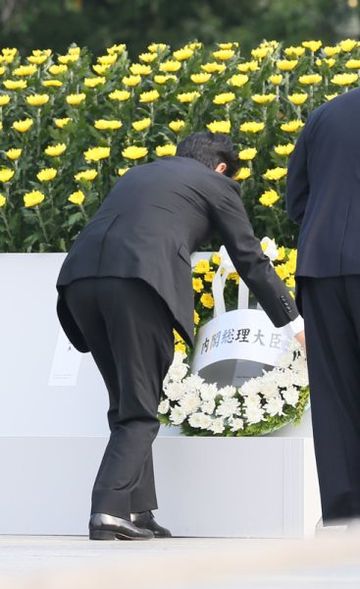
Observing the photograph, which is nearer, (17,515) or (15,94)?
(17,515)

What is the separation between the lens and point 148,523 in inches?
218

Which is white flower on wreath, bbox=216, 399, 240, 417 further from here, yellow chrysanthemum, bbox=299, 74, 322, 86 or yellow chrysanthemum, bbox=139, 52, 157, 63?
yellow chrysanthemum, bbox=139, 52, 157, 63

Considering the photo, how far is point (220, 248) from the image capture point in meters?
6.58

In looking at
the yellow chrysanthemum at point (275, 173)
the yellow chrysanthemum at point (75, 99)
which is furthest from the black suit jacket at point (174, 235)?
the yellow chrysanthemum at point (75, 99)

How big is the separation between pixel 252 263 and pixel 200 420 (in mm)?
676

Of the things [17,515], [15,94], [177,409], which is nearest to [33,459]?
[17,515]

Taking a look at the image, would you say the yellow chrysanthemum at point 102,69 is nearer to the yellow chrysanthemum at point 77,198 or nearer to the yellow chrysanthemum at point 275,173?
the yellow chrysanthemum at point 77,198

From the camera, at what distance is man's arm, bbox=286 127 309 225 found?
195 inches

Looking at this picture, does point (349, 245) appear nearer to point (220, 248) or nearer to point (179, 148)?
point (179, 148)

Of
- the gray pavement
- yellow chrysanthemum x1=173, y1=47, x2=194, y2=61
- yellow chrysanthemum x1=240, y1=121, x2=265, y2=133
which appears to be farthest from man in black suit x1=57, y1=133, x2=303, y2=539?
the gray pavement

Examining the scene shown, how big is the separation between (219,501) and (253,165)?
1.87 m

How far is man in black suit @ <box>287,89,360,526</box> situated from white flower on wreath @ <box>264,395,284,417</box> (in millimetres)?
929

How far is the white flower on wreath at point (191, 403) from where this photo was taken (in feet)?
19.2

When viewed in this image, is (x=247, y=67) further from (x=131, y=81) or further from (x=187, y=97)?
(x=131, y=81)
